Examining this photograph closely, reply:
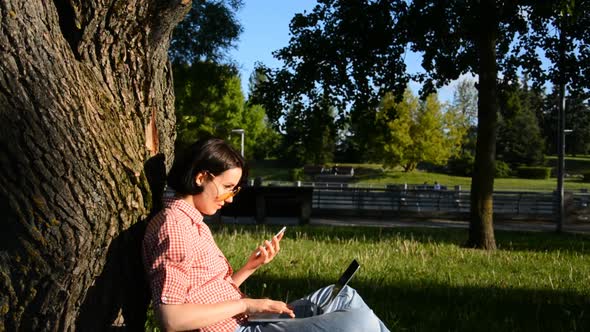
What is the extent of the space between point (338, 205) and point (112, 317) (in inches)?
1040

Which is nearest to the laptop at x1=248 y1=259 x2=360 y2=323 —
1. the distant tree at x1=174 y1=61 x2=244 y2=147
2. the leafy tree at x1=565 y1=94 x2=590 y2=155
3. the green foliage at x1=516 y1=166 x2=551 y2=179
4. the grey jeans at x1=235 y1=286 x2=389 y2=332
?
the grey jeans at x1=235 y1=286 x2=389 y2=332

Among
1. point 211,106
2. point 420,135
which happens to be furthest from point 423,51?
point 420,135

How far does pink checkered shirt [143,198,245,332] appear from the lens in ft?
9.37

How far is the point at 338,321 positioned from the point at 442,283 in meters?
4.65

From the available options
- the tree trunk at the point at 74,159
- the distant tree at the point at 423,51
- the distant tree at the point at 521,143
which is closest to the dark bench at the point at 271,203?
the distant tree at the point at 423,51

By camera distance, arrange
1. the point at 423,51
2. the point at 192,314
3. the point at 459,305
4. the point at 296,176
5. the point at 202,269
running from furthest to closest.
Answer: the point at 296,176 → the point at 423,51 → the point at 459,305 → the point at 202,269 → the point at 192,314

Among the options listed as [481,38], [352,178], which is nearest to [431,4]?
[481,38]

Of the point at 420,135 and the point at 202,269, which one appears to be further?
the point at 420,135

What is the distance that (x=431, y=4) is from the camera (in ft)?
48.2

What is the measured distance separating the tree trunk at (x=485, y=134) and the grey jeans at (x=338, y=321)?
10493mm

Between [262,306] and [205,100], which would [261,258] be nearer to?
[262,306]

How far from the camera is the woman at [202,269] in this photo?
2.84 m

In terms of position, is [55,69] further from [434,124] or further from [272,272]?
[434,124]

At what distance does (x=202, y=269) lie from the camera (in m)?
3.04
